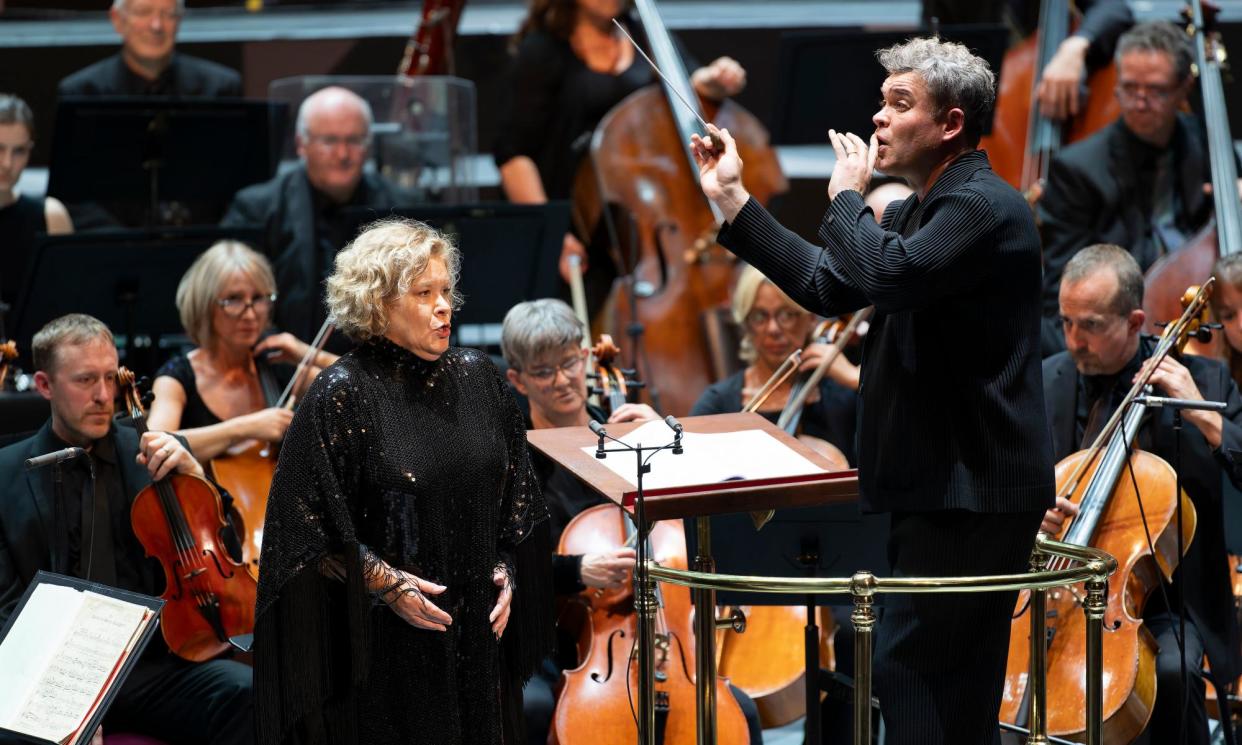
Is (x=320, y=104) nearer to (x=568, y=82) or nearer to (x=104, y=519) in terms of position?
(x=568, y=82)

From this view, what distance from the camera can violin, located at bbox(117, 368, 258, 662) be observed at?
338 cm

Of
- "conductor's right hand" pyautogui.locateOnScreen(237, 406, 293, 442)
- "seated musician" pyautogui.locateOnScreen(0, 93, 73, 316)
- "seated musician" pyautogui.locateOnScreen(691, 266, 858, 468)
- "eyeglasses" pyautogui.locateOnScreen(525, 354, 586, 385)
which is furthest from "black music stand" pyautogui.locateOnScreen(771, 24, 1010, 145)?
"seated musician" pyautogui.locateOnScreen(0, 93, 73, 316)

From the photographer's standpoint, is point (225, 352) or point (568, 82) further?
point (568, 82)

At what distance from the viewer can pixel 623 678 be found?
3312 mm

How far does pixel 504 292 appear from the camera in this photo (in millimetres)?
4703

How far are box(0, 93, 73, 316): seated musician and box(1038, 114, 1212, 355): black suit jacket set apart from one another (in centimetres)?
305

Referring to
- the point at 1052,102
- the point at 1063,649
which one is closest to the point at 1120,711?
the point at 1063,649

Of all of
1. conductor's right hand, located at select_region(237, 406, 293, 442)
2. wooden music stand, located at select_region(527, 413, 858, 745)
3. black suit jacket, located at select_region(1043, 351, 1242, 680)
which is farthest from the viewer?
conductor's right hand, located at select_region(237, 406, 293, 442)

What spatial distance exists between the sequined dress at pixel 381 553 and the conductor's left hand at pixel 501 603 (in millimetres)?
18

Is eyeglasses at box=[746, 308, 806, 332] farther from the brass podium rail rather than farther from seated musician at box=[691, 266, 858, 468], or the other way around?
the brass podium rail

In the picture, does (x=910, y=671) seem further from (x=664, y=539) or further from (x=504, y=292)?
(x=504, y=292)

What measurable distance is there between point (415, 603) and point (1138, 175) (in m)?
2.95

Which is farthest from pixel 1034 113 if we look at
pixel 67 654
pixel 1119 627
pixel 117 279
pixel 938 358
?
pixel 67 654

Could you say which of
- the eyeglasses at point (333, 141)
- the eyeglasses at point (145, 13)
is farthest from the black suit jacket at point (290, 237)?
the eyeglasses at point (145, 13)
